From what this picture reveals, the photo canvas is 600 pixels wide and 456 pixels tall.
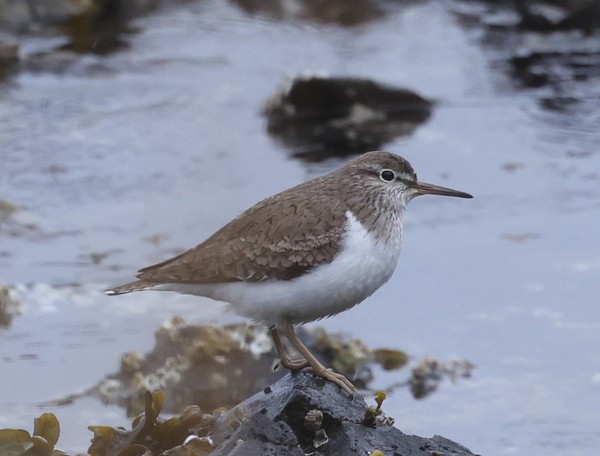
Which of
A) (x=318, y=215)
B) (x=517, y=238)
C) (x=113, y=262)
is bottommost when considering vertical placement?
(x=113, y=262)

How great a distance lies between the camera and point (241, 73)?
13.5m

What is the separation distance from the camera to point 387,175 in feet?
19.0

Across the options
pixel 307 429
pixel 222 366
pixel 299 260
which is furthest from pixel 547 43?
pixel 307 429

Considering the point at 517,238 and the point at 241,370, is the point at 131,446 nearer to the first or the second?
the point at 241,370

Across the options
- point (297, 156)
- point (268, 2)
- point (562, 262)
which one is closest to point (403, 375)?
point (562, 262)

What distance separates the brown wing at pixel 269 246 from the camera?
5359 mm

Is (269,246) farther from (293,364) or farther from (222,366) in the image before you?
(222,366)

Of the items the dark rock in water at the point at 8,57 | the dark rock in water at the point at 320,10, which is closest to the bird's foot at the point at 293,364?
the dark rock in water at the point at 8,57

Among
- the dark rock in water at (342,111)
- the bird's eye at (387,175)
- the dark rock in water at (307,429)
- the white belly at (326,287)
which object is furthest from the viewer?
the dark rock in water at (342,111)

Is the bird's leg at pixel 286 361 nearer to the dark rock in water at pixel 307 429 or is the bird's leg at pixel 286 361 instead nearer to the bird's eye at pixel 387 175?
the dark rock in water at pixel 307 429

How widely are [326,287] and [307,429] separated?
0.62 m

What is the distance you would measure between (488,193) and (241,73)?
4098mm

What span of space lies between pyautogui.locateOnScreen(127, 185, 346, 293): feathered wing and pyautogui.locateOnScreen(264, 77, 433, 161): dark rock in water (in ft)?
20.1

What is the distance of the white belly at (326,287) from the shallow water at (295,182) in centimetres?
179
